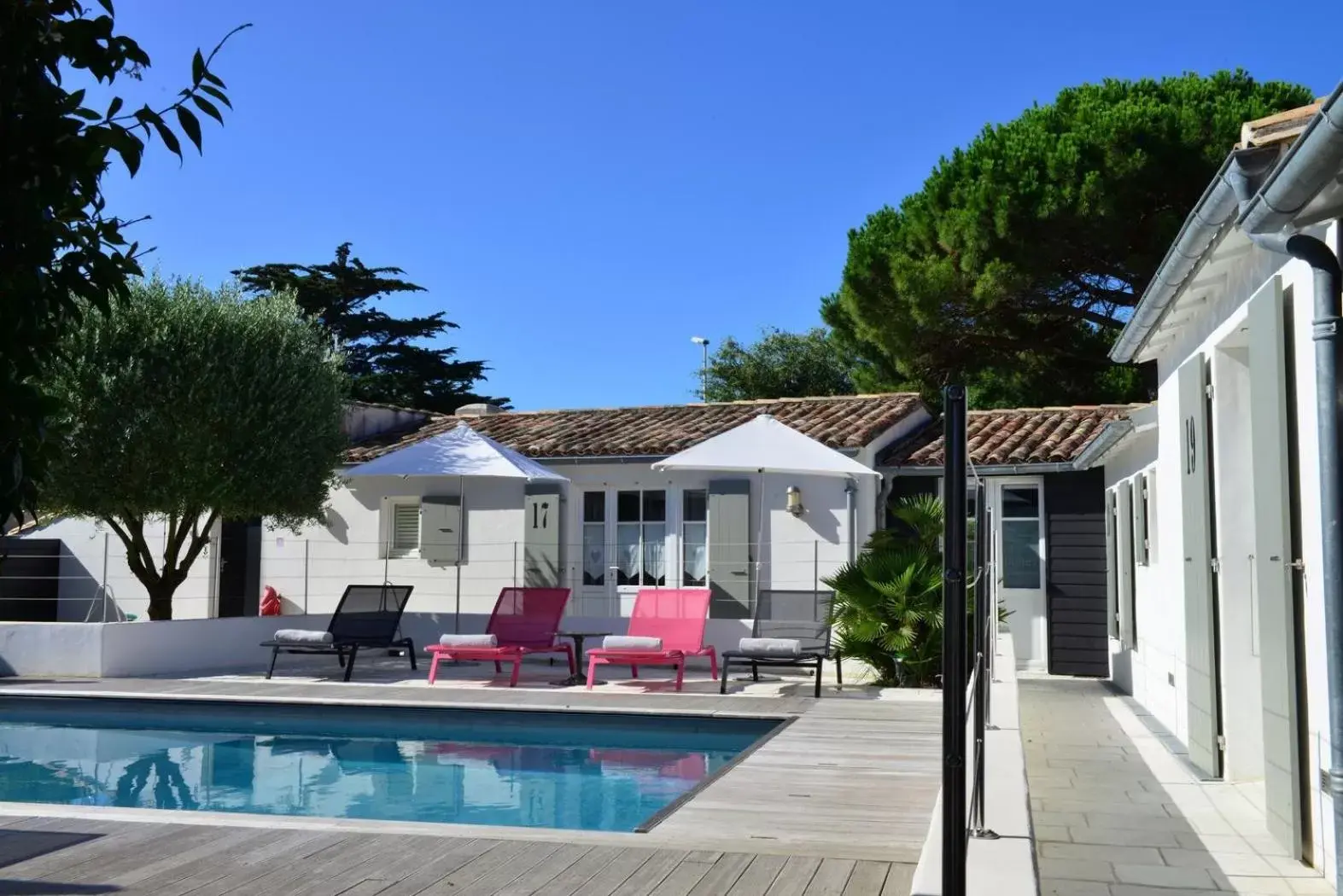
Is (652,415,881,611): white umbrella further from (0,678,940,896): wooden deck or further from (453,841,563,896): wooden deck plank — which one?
(453,841,563,896): wooden deck plank

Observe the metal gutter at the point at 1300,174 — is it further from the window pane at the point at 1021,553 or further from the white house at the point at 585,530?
the window pane at the point at 1021,553

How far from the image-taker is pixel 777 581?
1562 centimetres

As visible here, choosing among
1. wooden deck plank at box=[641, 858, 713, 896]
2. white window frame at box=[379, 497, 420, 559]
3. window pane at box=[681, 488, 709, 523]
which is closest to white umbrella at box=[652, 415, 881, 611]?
window pane at box=[681, 488, 709, 523]

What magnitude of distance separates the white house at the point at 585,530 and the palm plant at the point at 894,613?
2366 millimetres

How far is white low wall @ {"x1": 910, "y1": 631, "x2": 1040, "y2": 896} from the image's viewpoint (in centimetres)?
325

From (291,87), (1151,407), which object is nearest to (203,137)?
(291,87)

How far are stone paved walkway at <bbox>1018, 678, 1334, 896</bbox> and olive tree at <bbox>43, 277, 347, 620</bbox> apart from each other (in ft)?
31.8

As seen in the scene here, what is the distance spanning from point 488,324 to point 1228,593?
32870mm

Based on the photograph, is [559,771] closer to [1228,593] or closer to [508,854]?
[508,854]

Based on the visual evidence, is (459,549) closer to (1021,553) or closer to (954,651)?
(1021,553)

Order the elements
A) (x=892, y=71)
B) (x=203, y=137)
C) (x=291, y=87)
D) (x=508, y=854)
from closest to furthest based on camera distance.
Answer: (x=203, y=137)
(x=508, y=854)
(x=291, y=87)
(x=892, y=71)

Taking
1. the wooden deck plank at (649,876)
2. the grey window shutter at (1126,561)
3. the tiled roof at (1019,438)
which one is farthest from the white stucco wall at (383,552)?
the wooden deck plank at (649,876)

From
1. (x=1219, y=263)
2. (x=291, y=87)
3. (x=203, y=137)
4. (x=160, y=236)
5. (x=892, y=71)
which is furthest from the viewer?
(x=892, y=71)

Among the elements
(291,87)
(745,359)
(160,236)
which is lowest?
(160,236)
